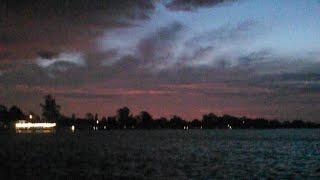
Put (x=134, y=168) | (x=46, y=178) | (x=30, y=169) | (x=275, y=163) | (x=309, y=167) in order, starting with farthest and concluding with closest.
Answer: (x=275, y=163) → (x=309, y=167) → (x=134, y=168) → (x=30, y=169) → (x=46, y=178)

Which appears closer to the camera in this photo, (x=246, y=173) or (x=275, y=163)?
(x=246, y=173)

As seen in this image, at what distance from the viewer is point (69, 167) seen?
234ft

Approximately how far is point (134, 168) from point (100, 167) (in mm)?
4329

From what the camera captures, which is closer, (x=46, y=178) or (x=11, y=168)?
(x=46, y=178)

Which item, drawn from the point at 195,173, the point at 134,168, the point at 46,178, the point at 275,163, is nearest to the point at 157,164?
the point at 134,168

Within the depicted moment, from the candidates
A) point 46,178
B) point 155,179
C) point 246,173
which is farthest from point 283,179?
point 46,178

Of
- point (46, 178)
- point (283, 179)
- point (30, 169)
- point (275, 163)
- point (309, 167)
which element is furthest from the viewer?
point (275, 163)

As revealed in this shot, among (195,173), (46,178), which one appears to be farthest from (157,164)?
(46,178)

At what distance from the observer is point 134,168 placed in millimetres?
71812

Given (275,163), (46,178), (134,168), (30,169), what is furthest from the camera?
(275,163)

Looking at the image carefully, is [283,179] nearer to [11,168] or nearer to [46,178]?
[46,178]

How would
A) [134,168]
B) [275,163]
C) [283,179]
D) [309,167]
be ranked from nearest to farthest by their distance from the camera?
[283,179], [134,168], [309,167], [275,163]

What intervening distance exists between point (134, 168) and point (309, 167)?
24.4 meters

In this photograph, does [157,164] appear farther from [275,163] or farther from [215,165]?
[275,163]
